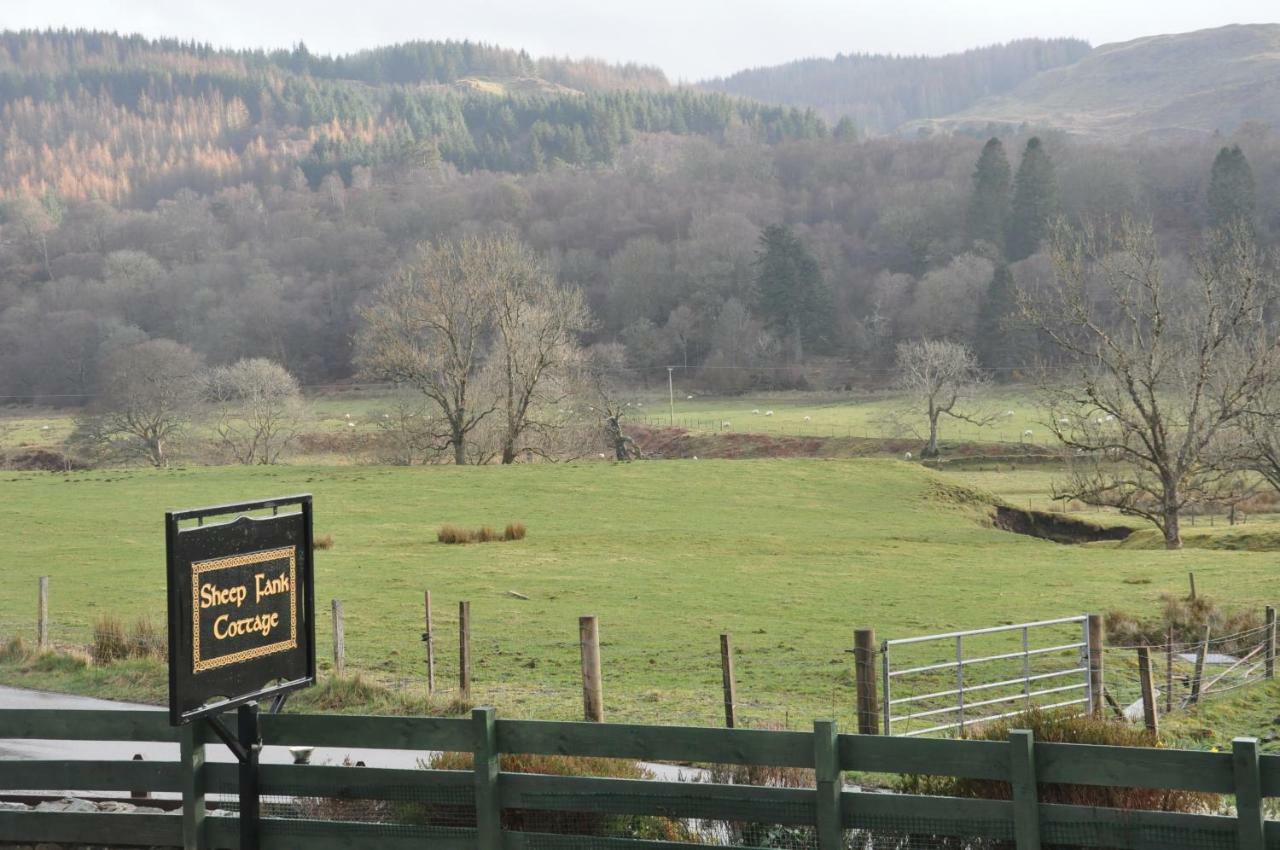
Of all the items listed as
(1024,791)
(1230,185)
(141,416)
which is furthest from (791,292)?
(1024,791)

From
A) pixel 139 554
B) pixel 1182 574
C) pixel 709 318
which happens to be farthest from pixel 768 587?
pixel 709 318

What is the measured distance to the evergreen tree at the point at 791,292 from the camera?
139375 millimetres

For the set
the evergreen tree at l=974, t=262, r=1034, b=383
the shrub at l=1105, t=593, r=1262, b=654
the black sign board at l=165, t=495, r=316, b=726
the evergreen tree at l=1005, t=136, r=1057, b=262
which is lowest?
the shrub at l=1105, t=593, r=1262, b=654

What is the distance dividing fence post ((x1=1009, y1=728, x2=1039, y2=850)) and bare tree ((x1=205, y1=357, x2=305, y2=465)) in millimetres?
73857

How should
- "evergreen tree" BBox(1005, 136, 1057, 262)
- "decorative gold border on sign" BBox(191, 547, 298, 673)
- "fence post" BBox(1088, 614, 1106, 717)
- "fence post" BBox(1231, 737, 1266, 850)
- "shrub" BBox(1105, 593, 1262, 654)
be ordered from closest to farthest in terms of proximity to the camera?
1. "fence post" BBox(1231, 737, 1266, 850)
2. "decorative gold border on sign" BBox(191, 547, 298, 673)
3. "fence post" BBox(1088, 614, 1106, 717)
4. "shrub" BBox(1105, 593, 1262, 654)
5. "evergreen tree" BBox(1005, 136, 1057, 262)

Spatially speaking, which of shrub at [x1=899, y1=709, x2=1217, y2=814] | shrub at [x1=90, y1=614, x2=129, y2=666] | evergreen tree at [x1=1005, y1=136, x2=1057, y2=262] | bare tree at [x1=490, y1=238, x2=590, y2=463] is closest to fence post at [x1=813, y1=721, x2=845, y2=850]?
shrub at [x1=899, y1=709, x2=1217, y2=814]

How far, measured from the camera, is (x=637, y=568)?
3928cm

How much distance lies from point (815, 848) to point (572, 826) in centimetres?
183

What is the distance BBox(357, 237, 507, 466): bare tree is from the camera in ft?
226

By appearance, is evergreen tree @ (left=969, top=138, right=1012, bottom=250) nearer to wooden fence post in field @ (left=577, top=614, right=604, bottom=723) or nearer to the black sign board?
wooden fence post in field @ (left=577, top=614, right=604, bottom=723)

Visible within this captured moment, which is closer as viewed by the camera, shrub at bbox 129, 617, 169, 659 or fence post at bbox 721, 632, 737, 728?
fence post at bbox 721, 632, 737, 728

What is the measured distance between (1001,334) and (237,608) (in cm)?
12217

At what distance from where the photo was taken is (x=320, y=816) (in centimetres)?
1080

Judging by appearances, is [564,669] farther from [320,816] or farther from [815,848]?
[815,848]
